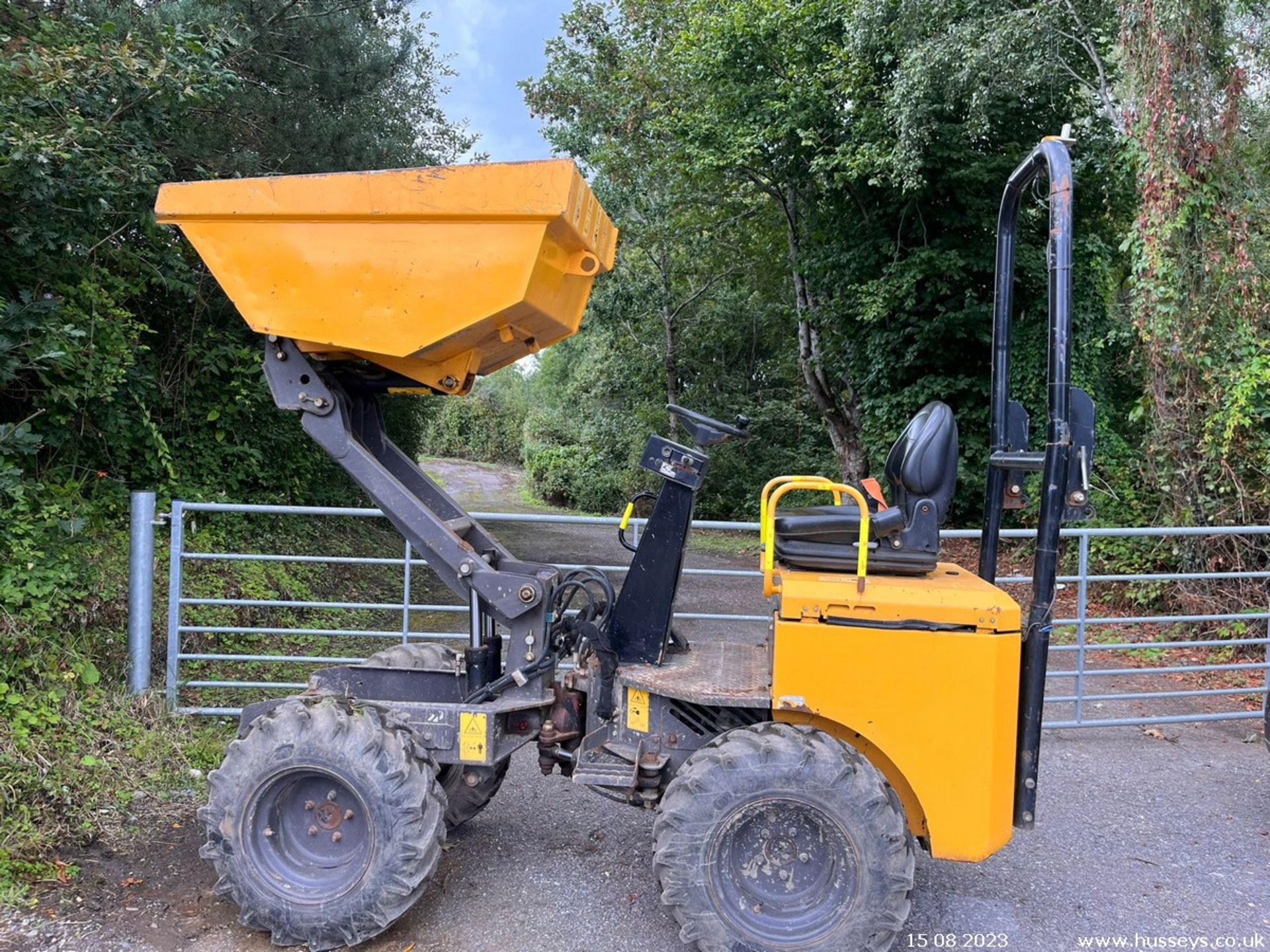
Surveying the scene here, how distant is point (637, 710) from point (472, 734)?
0.66m

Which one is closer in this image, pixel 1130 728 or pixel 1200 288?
pixel 1130 728

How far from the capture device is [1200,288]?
7816 millimetres

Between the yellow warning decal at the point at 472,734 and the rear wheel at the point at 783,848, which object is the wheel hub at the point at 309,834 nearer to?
the yellow warning decal at the point at 472,734

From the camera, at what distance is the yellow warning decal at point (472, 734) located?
3240 mm

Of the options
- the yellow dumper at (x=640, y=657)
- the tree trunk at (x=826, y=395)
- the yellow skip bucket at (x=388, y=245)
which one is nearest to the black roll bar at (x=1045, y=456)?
the yellow dumper at (x=640, y=657)

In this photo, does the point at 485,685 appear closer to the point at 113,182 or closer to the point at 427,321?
the point at 427,321

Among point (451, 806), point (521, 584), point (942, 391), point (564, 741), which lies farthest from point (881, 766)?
point (942, 391)

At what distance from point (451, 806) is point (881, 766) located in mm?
2022

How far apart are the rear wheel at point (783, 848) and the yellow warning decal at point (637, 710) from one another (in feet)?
1.14

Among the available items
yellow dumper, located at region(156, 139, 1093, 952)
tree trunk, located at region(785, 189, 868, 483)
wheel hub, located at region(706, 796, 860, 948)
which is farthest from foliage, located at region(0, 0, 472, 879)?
tree trunk, located at region(785, 189, 868, 483)

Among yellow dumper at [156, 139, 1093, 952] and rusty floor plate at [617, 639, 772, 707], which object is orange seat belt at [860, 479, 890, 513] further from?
rusty floor plate at [617, 639, 772, 707]

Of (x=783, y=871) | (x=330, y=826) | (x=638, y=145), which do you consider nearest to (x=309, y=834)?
(x=330, y=826)

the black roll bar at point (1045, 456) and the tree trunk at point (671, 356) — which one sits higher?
the tree trunk at point (671, 356)

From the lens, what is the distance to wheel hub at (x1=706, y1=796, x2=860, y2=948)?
282 cm
